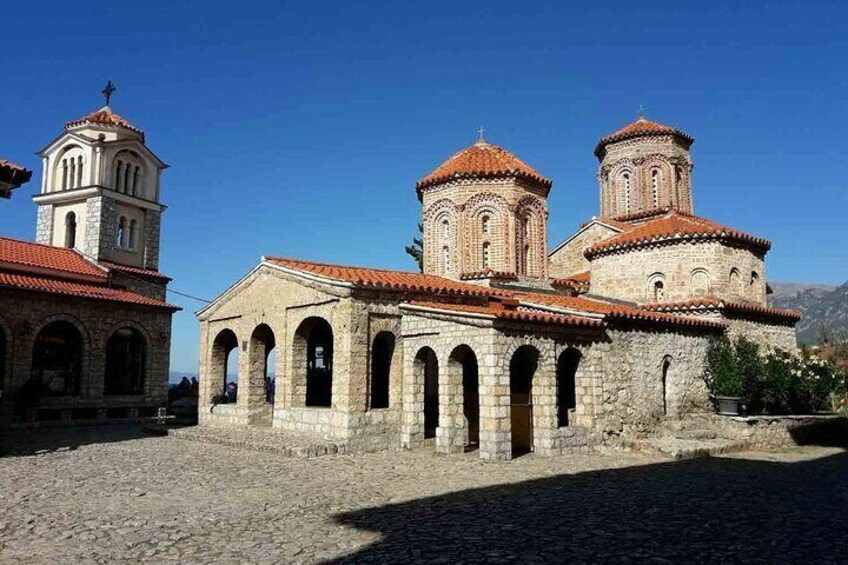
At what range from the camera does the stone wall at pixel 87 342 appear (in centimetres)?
1853

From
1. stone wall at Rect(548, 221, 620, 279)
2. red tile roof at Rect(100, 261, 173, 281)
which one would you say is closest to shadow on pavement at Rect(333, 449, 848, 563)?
stone wall at Rect(548, 221, 620, 279)

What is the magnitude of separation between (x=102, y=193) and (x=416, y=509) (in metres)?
23.9

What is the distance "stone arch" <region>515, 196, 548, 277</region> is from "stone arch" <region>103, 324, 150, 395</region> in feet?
46.1

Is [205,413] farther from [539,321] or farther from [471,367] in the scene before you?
[539,321]

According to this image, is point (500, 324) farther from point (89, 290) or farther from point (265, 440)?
point (89, 290)

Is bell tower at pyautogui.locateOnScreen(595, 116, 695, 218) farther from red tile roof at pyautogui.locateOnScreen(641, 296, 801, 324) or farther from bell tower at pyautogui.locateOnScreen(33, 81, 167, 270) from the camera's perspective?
bell tower at pyautogui.locateOnScreen(33, 81, 167, 270)

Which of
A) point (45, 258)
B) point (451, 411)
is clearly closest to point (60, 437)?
point (45, 258)

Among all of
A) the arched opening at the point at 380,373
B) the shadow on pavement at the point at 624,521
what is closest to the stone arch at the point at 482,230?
the arched opening at the point at 380,373

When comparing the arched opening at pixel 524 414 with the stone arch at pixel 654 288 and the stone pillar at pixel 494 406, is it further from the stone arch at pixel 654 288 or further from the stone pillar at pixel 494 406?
the stone arch at pixel 654 288

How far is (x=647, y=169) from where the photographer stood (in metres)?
24.0

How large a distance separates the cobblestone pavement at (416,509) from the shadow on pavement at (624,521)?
0.10 ft

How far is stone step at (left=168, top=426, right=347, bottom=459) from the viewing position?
12977mm

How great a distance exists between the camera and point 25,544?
21.5 feet

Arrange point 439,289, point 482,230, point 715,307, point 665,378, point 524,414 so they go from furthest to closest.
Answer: point 482,230 → point 715,307 → point 665,378 → point 439,289 → point 524,414
